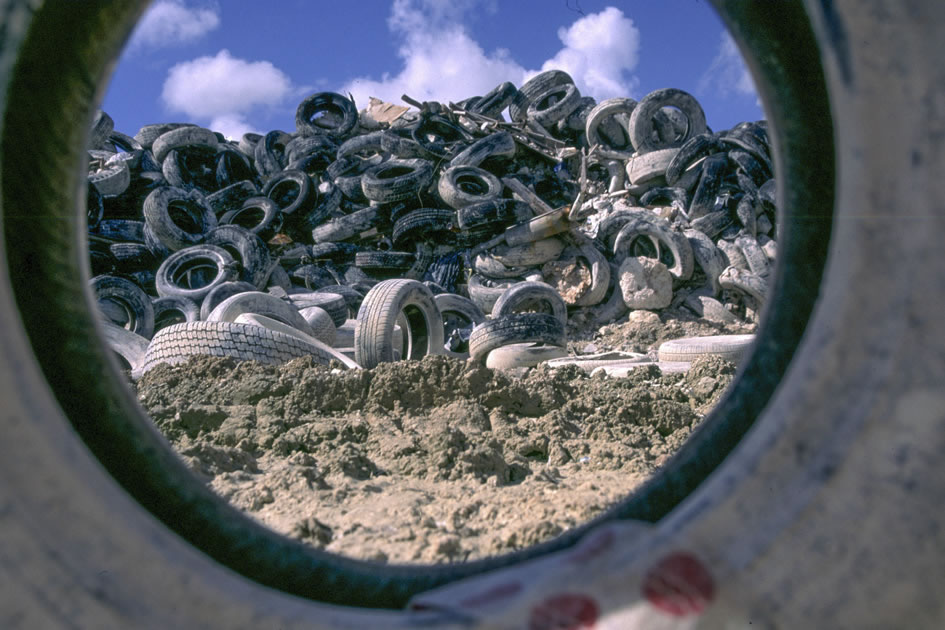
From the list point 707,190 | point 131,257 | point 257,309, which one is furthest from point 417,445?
point 707,190

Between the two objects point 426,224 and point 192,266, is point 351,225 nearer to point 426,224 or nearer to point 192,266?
point 426,224

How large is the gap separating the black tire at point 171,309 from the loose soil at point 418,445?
4169mm

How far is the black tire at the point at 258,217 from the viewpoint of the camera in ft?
36.2

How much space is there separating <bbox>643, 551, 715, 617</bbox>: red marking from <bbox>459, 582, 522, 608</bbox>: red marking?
13 centimetres

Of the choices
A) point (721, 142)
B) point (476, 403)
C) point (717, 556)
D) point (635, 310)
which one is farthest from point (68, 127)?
point (721, 142)

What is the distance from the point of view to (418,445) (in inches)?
100

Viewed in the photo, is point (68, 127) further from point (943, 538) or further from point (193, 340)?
point (193, 340)

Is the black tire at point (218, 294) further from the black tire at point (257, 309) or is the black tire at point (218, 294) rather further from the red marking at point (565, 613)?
the red marking at point (565, 613)

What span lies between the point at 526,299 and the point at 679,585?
281 inches

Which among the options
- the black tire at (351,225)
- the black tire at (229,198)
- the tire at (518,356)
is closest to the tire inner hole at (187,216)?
the black tire at (229,198)

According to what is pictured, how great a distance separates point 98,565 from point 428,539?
3.76 feet

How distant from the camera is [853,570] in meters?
0.62

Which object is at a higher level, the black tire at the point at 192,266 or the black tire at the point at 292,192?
the black tire at the point at 292,192

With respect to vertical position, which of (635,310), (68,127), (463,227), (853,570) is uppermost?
(463,227)
